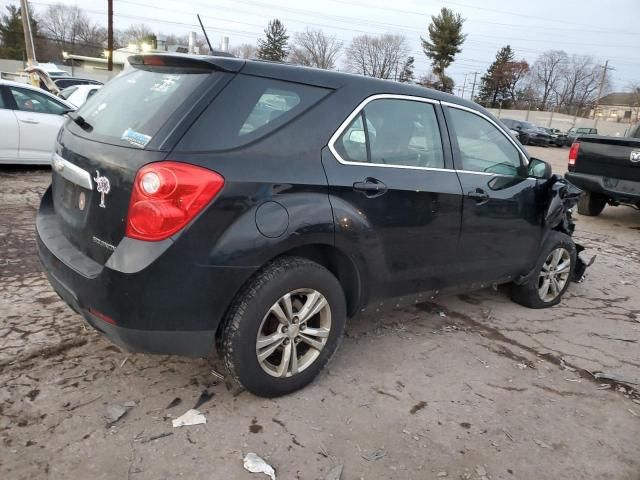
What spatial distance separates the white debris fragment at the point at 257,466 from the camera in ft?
7.55

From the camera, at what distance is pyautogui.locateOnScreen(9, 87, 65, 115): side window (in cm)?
816

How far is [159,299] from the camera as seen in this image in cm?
232

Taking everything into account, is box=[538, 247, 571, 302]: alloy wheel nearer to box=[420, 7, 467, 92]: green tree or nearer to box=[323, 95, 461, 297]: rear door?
box=[323, 95, 461, 297]: rear door

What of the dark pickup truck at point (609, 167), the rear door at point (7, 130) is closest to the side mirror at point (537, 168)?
the dark pickup truck at point (609, 167)

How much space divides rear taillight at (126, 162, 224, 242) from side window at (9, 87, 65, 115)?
7196mm

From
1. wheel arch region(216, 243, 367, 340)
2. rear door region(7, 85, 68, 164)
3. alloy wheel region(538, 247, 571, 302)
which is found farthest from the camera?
rear door region(7, 85, 68, 164)

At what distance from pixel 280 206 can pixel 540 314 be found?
2.95m

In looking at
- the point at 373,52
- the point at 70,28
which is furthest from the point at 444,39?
the point at 70,28

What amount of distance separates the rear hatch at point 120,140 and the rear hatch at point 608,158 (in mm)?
6869

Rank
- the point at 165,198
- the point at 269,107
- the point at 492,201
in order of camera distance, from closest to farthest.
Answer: the point at 165,198
the point at 269,107
the point at 492,201

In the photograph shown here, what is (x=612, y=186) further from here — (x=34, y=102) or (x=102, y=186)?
(x=34, y=102)

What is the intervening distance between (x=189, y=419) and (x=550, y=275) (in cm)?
332

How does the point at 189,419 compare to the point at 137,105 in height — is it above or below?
below

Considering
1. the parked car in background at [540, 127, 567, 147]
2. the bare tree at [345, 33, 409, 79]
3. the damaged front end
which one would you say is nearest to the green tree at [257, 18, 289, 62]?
the bare tree at [345, 33, 409, 79]
